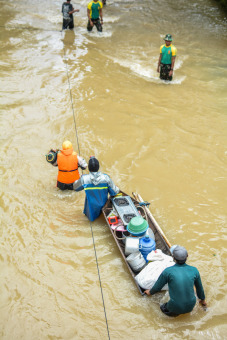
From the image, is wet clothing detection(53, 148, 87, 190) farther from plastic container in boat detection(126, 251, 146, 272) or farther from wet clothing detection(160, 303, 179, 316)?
wet clothing detection(160, 303, 179, 316)

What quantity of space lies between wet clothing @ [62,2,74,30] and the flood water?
1.06ft

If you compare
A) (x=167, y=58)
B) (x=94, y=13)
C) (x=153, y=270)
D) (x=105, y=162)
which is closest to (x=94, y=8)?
(x=94, y=13)

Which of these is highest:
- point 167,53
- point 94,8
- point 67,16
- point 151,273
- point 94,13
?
point 94,8

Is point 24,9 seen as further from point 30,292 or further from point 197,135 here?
point 30,292

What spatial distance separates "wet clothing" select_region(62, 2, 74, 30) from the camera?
1430 cm

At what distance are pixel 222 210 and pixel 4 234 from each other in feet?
13.7

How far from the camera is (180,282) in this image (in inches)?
169

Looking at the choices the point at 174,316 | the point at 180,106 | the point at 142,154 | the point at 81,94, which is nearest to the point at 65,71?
the point at 81,94

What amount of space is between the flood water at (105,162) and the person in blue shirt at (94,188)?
1.20 feet

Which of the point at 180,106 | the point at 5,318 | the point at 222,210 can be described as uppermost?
the point at 180,106

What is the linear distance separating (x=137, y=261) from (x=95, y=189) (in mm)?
1497

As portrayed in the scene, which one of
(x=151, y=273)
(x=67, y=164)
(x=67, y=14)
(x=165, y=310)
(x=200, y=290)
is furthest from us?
(x=67, y=14)

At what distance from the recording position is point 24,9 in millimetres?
17312

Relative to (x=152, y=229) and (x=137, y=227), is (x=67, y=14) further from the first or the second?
(x=137, y=227)
